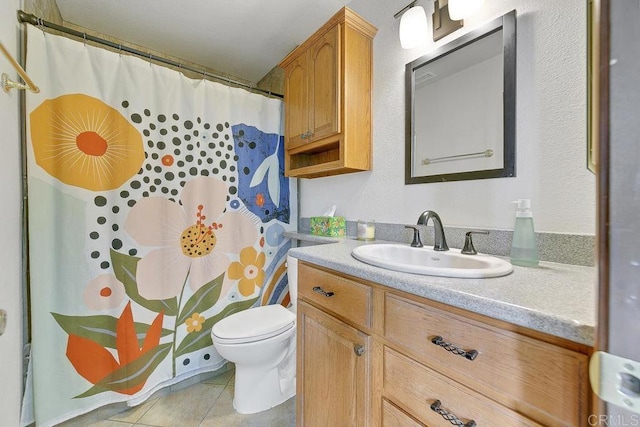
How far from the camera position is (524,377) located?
0.49 meters

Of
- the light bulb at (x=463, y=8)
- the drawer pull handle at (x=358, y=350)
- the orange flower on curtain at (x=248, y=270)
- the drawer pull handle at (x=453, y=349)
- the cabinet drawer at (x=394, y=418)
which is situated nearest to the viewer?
the drawer pull handle at (x=453, y=349)

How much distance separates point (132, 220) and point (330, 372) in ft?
4.35

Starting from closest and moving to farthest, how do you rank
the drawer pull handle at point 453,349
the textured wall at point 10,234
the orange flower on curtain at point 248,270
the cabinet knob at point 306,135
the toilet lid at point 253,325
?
the drawer pull handle at point 453,349 → the textured wall at point 10,234 → the toilet lid at point 253,325 → the cabinet knob at point 306,135 → the orange flower on curtain at point 248,270

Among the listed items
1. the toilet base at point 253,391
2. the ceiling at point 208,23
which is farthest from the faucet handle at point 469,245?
the ceiling at point 208,23

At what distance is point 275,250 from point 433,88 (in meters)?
1.46

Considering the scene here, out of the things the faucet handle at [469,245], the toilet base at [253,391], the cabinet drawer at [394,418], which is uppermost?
the faucet handle at [469,245]

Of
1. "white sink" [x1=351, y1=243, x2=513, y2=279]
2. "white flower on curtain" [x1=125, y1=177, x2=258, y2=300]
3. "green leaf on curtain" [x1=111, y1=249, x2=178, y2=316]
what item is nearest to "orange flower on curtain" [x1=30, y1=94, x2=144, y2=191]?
"white flower on curtain" [x1=125, y1=177, x2=258, y2=300]

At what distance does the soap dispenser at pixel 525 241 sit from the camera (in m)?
0.81

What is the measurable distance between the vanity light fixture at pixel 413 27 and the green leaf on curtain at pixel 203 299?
1.72m

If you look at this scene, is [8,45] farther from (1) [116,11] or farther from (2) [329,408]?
(2) [329,408]

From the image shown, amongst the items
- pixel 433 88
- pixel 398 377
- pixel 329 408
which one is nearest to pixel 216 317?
pixel 329 408

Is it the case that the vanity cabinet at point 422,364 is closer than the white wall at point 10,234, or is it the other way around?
the vanity cabinet at point 422,364

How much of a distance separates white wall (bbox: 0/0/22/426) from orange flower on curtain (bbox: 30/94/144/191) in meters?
0.10

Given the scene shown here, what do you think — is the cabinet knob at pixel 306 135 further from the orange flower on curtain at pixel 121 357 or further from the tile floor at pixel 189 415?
the tile floor at pixel 189 415
